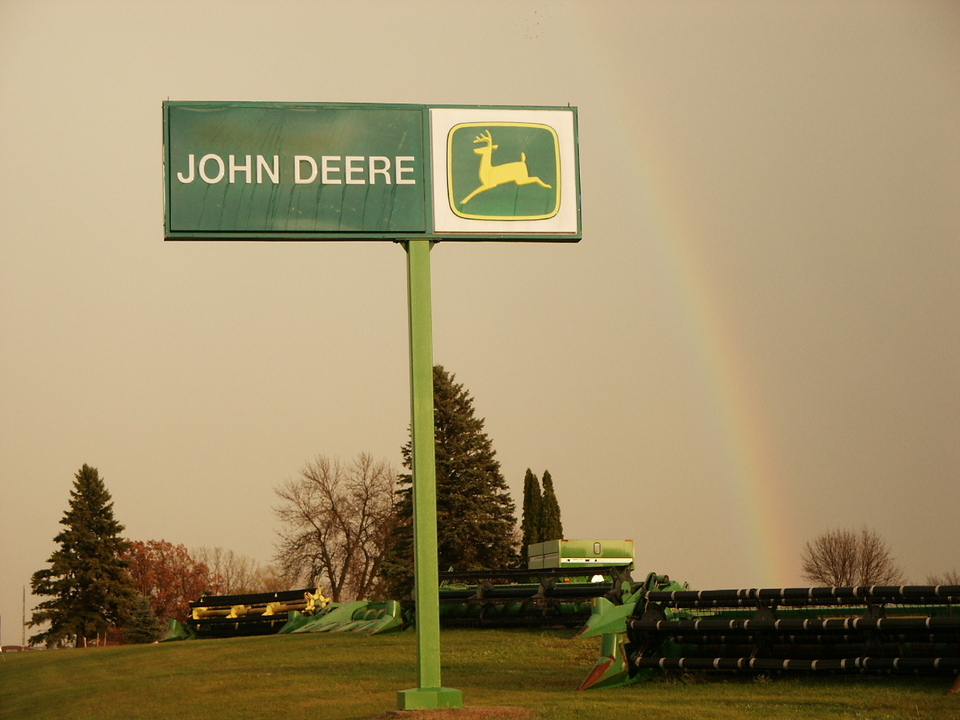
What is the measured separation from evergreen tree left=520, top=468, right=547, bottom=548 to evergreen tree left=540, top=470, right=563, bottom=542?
17 centimetres

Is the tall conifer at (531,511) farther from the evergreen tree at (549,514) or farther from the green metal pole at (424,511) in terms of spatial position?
the green metal pole at (424,511)

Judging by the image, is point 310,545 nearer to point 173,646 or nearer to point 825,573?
point 825,573

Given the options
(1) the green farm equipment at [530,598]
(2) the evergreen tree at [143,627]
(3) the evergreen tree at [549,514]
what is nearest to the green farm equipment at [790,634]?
(1) the green farm equipment at [530,598]

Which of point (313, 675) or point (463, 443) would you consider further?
point (463, 443)

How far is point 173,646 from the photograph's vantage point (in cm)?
2308

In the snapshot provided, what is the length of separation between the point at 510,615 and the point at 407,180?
36.2 feet

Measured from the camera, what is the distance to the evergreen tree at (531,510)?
63375 millimetres

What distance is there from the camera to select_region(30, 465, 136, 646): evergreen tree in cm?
6344

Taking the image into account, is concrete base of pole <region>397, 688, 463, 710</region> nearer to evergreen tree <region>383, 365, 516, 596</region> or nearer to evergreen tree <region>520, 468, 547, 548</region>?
evergreen tree <region>383, 365, 516, 596</region>

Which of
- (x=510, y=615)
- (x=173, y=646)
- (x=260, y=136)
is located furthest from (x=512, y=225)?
(x=173, y=646)

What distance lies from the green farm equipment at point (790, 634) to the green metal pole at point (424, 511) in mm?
2206

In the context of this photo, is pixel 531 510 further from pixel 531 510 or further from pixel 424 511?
pixel 424 511

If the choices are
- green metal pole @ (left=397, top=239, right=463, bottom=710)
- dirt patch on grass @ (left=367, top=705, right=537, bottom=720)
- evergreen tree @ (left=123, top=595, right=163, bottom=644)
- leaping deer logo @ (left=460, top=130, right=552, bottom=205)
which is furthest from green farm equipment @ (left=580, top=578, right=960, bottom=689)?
evergreen tree @ (left=123, top=595, right=163, bottom=644)

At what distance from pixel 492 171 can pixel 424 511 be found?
4161 mm
